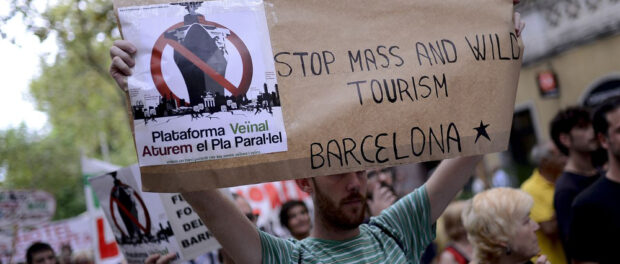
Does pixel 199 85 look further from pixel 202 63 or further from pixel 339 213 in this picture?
pixel 339 213

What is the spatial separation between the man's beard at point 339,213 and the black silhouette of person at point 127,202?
60.1 inches

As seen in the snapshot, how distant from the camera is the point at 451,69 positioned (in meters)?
2.50

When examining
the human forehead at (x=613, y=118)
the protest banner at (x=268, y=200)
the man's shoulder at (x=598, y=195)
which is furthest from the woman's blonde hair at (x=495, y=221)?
Result: the protest banner at (x=268, y=200)

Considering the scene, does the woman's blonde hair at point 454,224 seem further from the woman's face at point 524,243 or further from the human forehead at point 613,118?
the woman's face at point 524,243

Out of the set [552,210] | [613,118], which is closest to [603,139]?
[613,118]

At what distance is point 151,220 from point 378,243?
153 centimetres

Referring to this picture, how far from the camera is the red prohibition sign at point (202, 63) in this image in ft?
7.15

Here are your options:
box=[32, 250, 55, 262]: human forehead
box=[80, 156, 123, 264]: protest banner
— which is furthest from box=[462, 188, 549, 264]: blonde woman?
box=[32, 250, 55, 262]: human forehead

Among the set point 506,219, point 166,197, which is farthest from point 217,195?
point 506,219

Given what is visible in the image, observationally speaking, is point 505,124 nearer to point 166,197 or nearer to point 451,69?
point 451,69

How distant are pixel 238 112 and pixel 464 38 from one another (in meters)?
0.94

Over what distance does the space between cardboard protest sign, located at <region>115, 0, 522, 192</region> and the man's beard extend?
324 millimetres

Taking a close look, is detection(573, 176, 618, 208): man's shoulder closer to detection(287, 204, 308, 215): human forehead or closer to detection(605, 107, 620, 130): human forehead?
detection(605, 107, 620, 130): human forehead

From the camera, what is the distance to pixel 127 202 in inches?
150
